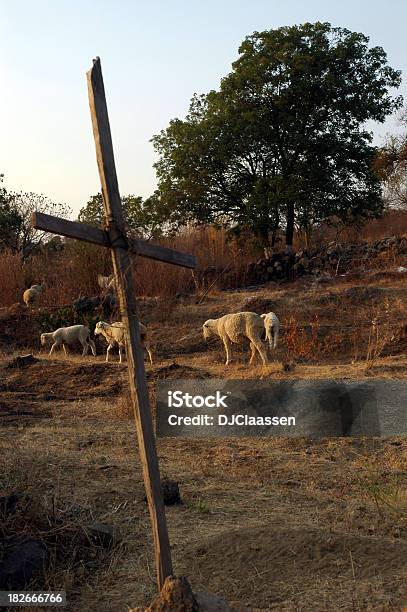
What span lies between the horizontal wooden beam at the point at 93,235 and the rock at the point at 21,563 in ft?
6.51

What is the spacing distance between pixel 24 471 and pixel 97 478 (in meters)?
0.66

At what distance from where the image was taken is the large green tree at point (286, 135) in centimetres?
2262

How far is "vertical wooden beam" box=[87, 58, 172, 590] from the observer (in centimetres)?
387

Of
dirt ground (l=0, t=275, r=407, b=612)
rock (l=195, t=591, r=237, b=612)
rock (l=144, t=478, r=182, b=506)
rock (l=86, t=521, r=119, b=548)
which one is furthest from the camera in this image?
rock (l=144, t=478, r=182, b=506)

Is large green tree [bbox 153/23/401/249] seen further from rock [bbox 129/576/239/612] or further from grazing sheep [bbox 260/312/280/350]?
rock [bbox 129/576/239/612]

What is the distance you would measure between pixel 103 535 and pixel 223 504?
1133 mm

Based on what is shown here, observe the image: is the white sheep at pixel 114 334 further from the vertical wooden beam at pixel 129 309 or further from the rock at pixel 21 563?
the vertical wooden beam at pixel 129 309

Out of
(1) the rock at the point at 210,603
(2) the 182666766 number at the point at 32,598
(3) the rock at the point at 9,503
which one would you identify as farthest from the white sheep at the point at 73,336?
(1) the rock at the point at 210,603

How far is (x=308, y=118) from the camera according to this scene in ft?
75.2

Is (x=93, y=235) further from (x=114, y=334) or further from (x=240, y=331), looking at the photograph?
(x=114, y=334)

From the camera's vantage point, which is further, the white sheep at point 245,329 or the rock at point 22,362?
the rock at point 22,362

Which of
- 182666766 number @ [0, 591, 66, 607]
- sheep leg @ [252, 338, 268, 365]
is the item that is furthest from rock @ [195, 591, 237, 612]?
sheep leg @ [252, 338, 268, 365]

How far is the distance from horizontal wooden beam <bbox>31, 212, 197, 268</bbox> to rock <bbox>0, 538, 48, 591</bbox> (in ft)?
6.51
